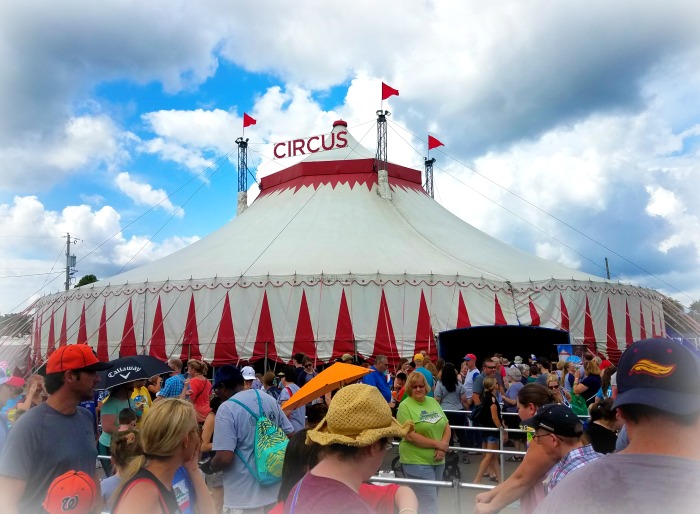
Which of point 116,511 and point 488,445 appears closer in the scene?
point 116,511

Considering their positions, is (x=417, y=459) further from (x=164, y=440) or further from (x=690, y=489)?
(x=690, y=489)

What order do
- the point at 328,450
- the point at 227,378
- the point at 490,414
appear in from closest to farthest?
1. the point at 328,450
2. the point at 227,378
3. the point at 490,414

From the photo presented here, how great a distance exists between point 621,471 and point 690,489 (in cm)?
13

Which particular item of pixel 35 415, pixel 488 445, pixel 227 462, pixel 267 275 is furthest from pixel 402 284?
pixel 35 415

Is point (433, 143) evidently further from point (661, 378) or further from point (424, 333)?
point (661, 378)

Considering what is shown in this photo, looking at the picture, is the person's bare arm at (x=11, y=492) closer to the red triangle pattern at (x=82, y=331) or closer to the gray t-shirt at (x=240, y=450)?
the gray t-shirt at (x=240, y=450)

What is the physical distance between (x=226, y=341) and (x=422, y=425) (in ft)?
31.1

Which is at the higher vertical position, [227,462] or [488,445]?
[227,462]

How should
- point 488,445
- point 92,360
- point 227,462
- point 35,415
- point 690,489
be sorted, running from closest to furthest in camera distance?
point 690,489 < point 35,415 < point 92,360 < point 227,462 < point 488,445

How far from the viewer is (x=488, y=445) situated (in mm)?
5797

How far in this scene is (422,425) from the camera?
3850mm

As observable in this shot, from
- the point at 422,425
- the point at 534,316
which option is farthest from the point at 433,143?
the point at 422,425

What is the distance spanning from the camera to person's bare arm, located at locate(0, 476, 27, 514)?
2.03 meters

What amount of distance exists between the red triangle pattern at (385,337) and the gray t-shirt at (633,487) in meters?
11.1
